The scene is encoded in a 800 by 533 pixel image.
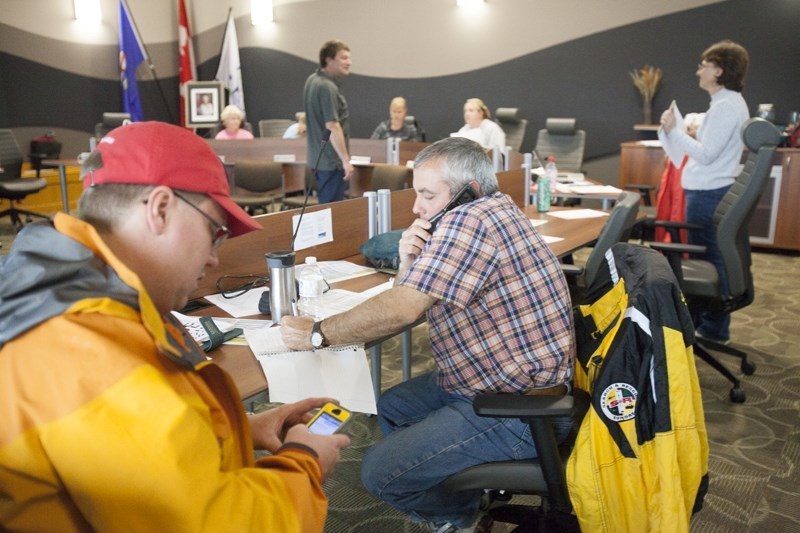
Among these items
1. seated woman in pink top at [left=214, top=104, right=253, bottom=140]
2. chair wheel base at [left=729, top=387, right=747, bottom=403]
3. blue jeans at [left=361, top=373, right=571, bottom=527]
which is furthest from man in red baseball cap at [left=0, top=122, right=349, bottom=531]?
seated woman in pink top at [left=214, top=104, right=253, bottom=140]

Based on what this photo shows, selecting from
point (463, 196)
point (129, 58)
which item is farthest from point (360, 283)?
point (129, 58)

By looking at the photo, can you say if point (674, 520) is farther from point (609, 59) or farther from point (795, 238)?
point (609, 59)

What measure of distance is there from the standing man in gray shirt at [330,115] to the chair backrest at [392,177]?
0.72ft

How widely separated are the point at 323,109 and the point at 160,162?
147 inches

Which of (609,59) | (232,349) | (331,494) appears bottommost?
(331,494)

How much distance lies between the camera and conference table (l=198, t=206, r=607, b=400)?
1.35 m

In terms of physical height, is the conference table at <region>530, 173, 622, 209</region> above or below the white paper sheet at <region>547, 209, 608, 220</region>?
above

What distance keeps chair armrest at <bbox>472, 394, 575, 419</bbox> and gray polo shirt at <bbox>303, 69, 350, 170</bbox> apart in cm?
328

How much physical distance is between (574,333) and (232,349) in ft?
2.71

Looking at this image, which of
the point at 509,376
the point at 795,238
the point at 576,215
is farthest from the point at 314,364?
the point at 795,238

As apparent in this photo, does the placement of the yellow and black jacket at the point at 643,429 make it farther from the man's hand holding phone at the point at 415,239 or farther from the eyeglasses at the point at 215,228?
the eyeglasses at the point at 215,228

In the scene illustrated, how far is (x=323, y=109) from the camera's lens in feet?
14.5

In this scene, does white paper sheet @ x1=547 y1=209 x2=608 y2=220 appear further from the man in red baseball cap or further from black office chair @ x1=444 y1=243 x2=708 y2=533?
the man in red baseball cap

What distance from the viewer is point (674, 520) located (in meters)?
1.28
